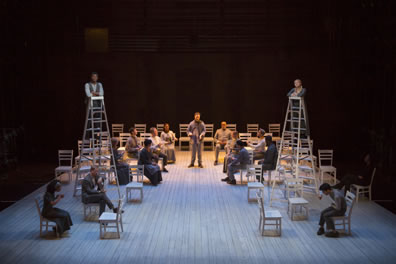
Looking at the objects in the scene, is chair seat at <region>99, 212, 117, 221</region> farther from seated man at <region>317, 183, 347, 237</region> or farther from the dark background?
the dark background

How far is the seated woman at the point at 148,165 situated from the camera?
1123 centimetres

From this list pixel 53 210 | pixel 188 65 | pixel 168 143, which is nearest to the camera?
pixel 53 210

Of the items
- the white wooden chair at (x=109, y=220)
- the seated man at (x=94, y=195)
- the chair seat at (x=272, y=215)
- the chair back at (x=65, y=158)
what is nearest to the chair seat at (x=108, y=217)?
the white wooden chair at (x=109, y=220)

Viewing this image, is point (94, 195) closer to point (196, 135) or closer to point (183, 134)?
point (196, 135)

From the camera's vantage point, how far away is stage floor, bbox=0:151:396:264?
6.98 m

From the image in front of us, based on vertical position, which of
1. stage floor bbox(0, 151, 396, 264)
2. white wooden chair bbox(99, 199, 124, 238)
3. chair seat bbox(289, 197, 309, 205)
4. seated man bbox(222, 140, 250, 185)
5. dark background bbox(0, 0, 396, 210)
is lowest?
stage floor bbox(0, 151, 396, 264)

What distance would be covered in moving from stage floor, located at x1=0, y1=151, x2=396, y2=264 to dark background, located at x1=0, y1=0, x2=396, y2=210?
615cm

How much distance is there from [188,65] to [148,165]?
588cm

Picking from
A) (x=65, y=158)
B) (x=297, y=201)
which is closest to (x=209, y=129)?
(x=65, y=158)

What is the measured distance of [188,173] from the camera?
12.5 metres

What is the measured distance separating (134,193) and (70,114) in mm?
6491

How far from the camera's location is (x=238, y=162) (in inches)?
443

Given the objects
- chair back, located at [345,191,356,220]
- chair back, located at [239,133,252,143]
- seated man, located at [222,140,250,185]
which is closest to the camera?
chair back, located at [345,191,356,220]

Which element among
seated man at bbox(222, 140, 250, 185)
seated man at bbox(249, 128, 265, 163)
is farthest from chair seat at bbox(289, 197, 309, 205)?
seated man at bbox(249, 128, 265, 163)
